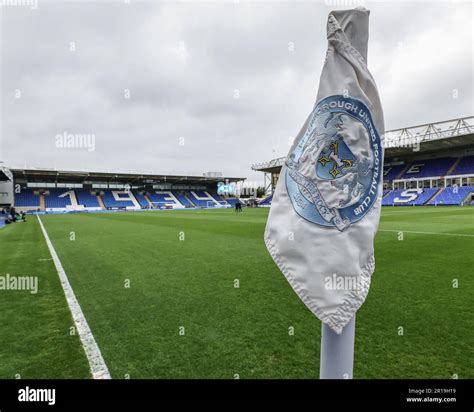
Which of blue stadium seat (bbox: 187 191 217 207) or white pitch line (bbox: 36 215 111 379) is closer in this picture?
white pitch line (bbox: 36 215 111 379)

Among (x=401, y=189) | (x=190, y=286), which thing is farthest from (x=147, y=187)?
(x=190, y=286)

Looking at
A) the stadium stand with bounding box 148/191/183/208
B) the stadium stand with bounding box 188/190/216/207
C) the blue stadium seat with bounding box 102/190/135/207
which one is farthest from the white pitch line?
the stadium stand with bounding box 188/190/216/207

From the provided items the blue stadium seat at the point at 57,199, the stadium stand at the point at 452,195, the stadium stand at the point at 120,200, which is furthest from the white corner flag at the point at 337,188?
the stadium stand at the point at 120,200

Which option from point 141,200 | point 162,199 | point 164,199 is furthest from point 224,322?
point 164,199

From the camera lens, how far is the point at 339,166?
1371mm

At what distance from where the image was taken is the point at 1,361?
2.93 metres

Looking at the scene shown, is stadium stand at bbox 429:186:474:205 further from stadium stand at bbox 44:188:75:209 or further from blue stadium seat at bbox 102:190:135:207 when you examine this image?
stadium stand at bbox 44:188:75:209

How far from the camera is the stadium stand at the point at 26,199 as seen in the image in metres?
52.2

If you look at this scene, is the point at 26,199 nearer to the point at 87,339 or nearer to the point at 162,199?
the point at 162,199

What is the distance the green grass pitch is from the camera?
9.02 feet

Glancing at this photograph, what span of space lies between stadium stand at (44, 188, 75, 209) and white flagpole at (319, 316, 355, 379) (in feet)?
206

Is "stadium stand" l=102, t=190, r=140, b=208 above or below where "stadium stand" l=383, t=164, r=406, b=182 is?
below
